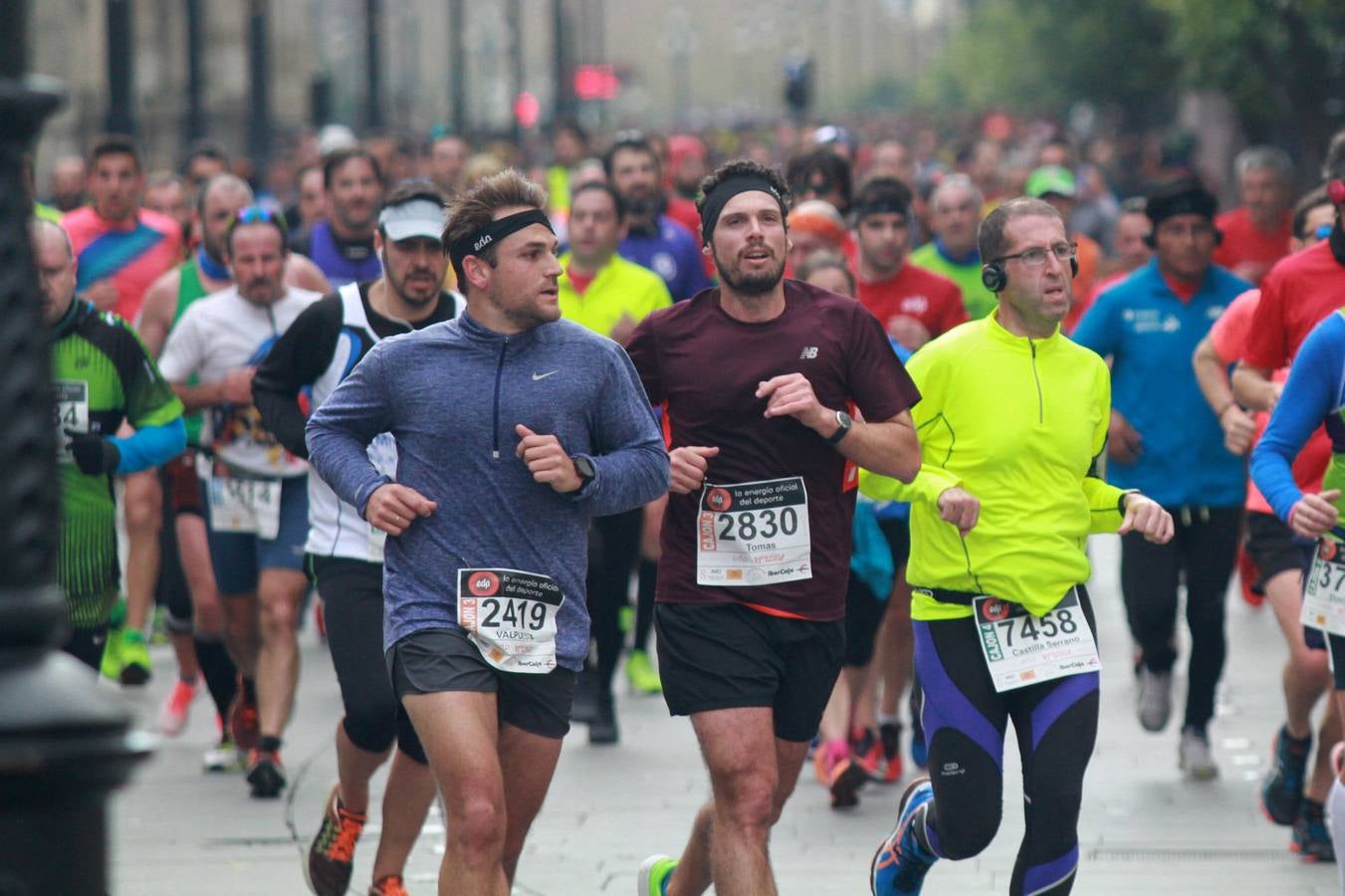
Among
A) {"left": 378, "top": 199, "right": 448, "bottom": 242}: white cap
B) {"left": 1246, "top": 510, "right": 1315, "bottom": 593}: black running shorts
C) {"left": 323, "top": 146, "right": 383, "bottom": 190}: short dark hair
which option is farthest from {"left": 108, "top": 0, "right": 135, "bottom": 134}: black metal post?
{"left": 1246, "top": 510, "right": 1315, "bottom": 593}: black running shorts

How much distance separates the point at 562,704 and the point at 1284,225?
24.7 feet

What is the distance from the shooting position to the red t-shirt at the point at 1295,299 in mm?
7637

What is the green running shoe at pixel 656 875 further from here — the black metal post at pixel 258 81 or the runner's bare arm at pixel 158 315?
the black metal post at pixel 258 81

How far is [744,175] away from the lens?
641cm

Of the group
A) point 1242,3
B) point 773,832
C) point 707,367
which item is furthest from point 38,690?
point 1242,3

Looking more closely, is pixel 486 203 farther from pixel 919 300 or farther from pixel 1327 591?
pixel 919 300

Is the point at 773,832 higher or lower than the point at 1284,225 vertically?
lower

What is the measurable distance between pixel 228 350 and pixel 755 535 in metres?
3.37

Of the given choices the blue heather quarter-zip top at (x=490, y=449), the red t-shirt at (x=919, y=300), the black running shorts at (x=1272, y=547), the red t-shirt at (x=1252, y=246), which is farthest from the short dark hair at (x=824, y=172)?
the blue heather quarter-zip top at (x=490, y=449)

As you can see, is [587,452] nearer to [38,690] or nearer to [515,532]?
[515,532]

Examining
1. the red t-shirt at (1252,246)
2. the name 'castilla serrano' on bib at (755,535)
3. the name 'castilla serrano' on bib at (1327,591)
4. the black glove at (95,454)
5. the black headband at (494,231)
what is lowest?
the name 'castilla serrano' on bib at (1327,591)

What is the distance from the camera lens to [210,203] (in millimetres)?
10523

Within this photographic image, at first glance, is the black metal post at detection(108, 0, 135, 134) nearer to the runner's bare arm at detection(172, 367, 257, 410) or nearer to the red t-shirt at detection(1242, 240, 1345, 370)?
the runner's bare arm at detection(172, 367, 257, 410)

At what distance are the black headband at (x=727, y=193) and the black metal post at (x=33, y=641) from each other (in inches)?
136
